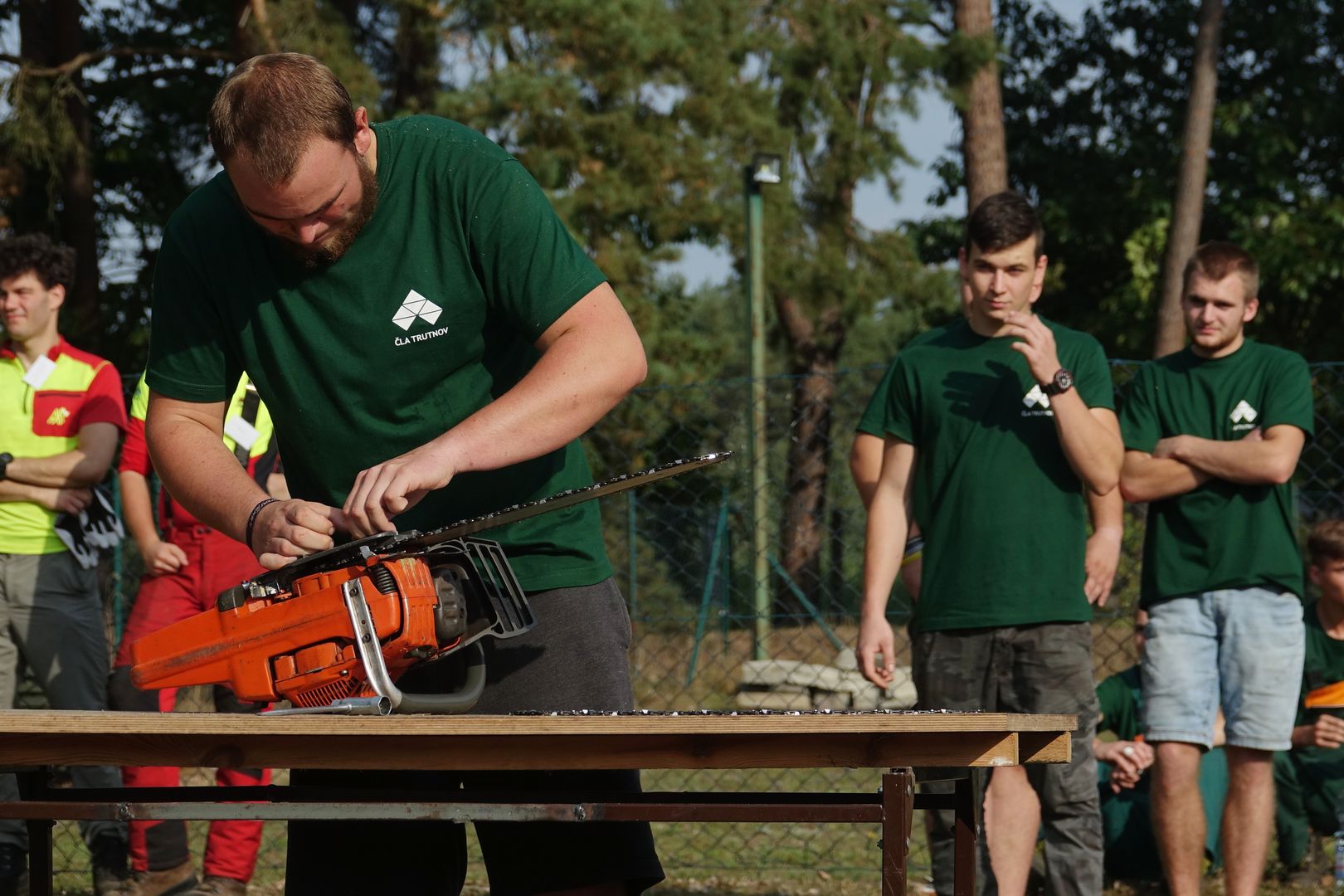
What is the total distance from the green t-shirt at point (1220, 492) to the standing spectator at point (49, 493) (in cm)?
338

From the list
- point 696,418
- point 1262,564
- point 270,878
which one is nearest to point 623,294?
point 696,418

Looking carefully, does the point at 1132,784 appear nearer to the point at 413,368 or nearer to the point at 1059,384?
the point at 1059,384

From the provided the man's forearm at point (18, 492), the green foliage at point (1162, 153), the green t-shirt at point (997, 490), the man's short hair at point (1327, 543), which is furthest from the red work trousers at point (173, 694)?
the green foliage at point (1162, 153)

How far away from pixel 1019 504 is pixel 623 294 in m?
9.35

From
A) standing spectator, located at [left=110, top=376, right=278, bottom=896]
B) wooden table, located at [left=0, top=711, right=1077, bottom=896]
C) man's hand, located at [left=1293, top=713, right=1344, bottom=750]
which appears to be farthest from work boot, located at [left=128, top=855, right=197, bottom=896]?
man's hand, located at [left=1293, top=713, right=1344, bottom=750]

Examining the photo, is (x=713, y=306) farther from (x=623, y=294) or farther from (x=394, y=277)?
(x=394, y=277)

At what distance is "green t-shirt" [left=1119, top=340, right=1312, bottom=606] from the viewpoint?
452 centimetres

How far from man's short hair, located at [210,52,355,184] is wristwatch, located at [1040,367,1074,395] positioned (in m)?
2.23

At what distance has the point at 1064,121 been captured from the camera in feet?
77.7

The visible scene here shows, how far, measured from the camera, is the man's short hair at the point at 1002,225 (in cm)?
426

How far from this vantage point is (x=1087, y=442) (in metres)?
4.04

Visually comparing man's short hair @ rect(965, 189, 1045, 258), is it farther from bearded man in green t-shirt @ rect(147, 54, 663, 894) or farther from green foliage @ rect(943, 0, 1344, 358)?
green foliage @ rect(943, 0, 1344, 358)

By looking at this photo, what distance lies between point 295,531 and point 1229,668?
315cm

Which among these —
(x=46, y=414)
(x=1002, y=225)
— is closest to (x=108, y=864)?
(x=46, y=414)
